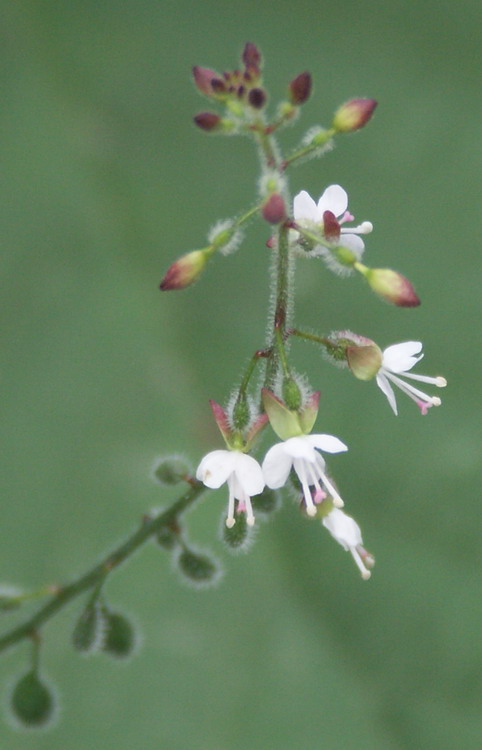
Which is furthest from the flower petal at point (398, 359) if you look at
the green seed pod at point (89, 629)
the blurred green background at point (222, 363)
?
the blurred green background at point (222, 363)

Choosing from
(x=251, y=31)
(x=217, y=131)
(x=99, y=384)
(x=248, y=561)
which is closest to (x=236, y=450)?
(x=217, y=131)

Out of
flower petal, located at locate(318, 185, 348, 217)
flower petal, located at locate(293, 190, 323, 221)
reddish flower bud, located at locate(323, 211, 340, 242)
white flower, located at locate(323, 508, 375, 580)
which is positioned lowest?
white flower, located at locate(323, 508, 375, 580)

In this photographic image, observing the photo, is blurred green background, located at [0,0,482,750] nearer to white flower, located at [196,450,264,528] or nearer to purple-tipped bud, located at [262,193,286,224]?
white flower, located at [196,450,264,528]

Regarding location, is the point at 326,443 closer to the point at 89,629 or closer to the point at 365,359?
the point at 365,359

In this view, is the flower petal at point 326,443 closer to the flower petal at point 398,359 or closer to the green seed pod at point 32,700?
the flower petal at point 398,359

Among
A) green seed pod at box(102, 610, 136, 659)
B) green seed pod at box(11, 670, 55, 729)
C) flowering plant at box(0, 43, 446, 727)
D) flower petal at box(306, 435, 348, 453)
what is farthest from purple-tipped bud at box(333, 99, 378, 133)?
green seed pod at box(11, 670, 55, 729)

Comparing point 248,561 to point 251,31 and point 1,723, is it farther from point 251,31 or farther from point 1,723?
point 251,31
